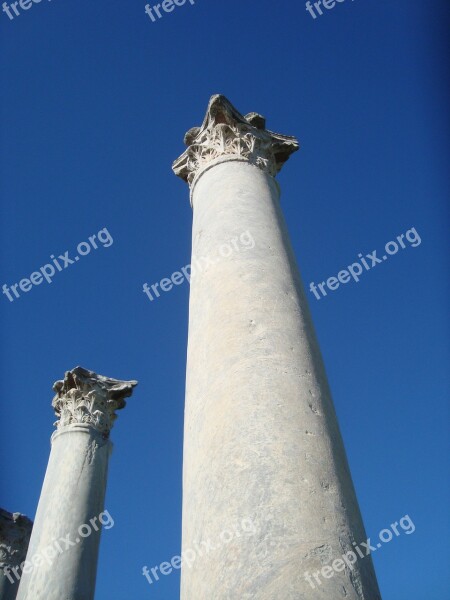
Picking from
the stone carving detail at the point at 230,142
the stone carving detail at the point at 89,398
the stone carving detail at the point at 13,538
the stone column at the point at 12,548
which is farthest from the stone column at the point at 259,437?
the stone carving detail at the point at 13,538

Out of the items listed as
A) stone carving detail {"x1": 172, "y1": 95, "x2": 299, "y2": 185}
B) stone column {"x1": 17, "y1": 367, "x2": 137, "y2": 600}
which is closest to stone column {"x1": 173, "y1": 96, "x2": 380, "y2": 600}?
stone carving detail {"x1": 172, "y1": 95, "x2": 299, "y2": 185}

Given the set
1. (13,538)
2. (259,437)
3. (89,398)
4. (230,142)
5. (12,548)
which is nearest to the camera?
(259,437)

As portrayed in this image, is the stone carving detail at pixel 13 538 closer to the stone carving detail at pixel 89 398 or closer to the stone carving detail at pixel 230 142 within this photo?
the stone carving detail at pixel 89 398

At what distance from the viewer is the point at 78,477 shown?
2259 centimetres

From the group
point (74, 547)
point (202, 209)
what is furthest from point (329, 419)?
point (74, 547)

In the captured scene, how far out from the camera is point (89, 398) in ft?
87.7

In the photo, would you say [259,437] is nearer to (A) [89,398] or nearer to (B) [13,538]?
(A) [89,398]

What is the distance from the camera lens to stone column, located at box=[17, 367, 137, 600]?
19.7 metres

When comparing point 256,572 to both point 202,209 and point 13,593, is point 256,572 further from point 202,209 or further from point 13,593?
point 13,593

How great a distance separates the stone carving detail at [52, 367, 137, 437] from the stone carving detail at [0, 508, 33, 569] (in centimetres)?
1268

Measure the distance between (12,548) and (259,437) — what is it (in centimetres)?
3199

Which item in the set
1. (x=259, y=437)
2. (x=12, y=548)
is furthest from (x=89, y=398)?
(x=259, y=437)

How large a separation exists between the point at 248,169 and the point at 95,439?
15424 millimetres

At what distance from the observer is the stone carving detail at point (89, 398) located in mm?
25938
